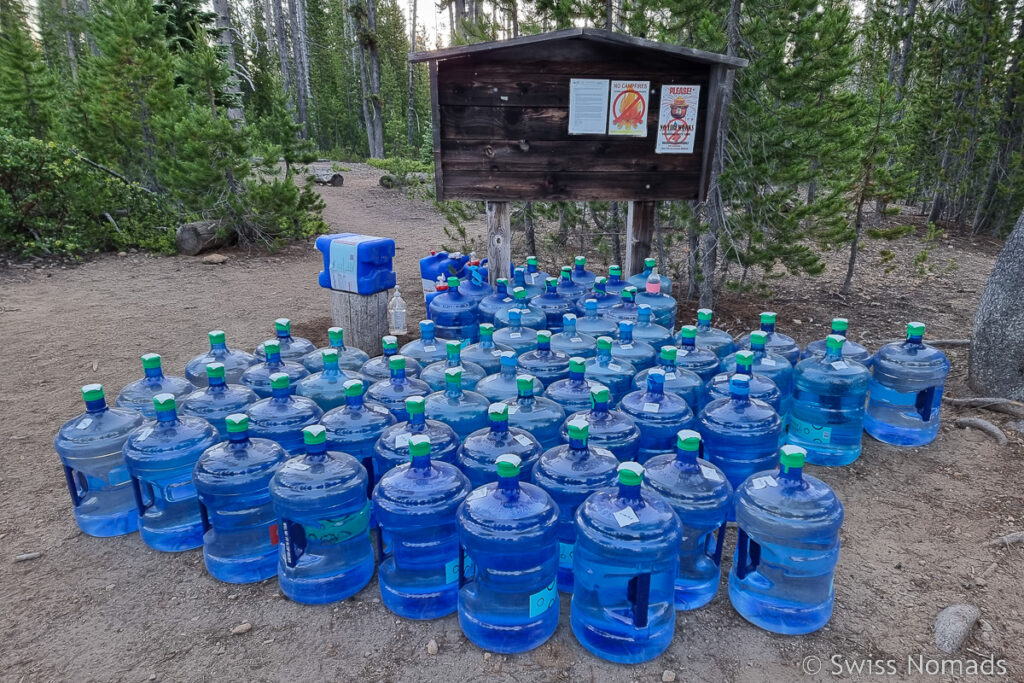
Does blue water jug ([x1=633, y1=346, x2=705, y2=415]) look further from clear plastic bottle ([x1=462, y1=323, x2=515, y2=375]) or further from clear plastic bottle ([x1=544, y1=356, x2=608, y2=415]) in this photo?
clear plastic bottle ([x1=462, y1=323, x2=515, y2=375])

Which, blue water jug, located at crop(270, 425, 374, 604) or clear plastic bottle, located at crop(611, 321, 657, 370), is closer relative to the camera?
blue water jug, located at crop(270, 425, 374, 604)

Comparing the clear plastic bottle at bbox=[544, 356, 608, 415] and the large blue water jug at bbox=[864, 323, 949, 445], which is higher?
the clear plastic bottle at bbox=[544, 356, 608, 415]

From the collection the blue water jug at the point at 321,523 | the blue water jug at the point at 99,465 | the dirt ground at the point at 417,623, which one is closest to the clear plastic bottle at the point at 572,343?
the dirt ground at the point at 417,623

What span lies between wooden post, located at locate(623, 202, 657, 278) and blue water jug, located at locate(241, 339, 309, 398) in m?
3.88

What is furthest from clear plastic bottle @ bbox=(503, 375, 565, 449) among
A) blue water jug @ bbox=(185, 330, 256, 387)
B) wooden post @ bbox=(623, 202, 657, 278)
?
wooden post @ bbox=(623, 202, 657, 278)

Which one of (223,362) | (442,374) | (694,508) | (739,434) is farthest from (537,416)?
(223,362)

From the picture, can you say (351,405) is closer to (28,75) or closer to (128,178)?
(128,178)

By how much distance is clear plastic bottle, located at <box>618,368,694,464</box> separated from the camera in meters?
3.53

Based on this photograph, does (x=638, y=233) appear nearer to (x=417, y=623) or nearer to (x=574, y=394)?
(x=574, y=394)

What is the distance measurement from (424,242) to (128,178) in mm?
5762

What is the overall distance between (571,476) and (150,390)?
281 cm

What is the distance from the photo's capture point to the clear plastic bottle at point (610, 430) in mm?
3309

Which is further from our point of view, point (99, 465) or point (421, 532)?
point (99, 465)

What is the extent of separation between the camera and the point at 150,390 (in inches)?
160
